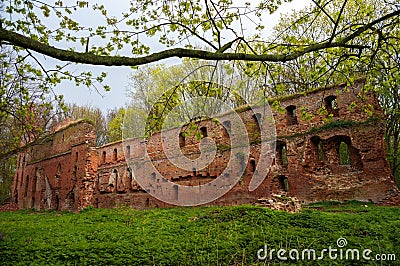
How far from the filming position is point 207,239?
7324 millimetres

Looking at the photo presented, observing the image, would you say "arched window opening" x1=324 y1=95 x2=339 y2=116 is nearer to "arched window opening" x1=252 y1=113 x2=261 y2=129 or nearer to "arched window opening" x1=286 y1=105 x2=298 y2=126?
"arched window opening" x1=286 y1=105 x2=298 y2=126

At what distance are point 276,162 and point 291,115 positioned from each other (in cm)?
277

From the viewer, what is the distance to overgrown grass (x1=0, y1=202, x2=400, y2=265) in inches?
253

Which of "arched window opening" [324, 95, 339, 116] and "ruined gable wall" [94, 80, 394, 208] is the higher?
"arched window opening" [324, 95, 339, 116]

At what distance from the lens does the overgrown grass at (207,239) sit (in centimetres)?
641

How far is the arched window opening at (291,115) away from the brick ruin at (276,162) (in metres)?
0.05

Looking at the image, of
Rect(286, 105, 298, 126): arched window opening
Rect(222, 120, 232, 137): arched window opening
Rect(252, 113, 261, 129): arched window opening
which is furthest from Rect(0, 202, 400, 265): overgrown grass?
Rect(222, 120, 232, 137): arched window opening

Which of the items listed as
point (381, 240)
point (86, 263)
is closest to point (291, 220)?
A: point (381, 240)

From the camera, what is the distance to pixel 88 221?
1155cm

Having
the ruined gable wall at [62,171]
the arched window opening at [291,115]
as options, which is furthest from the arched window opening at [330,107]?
the ruined gable wall at [62,171]
